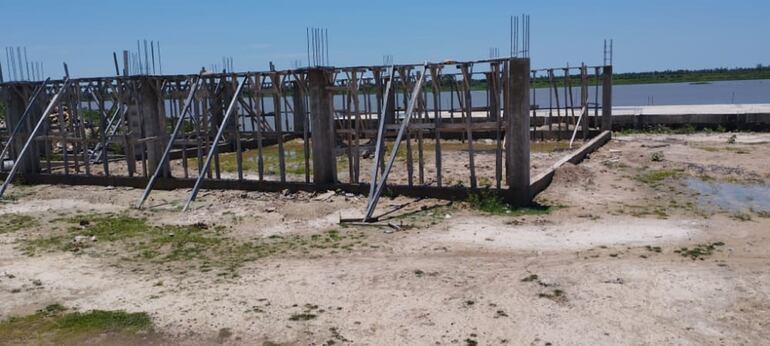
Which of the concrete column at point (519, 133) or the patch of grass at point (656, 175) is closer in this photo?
the concrete column at point (519, 133)

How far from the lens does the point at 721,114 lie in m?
22.4

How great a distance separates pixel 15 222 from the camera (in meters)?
10.5

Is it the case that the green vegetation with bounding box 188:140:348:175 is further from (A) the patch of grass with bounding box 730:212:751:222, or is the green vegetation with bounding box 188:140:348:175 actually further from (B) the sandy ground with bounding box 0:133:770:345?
(A) the patch of grass with bounding box 730:212:751:222

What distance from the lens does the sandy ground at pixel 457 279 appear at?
5.37 metres

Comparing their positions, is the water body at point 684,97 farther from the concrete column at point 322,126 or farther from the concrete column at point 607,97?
the concrete column at point 322,126

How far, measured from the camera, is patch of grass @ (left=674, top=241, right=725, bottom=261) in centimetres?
719

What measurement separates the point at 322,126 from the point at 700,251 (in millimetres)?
6735

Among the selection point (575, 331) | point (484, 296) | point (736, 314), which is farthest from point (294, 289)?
point (736, 314)

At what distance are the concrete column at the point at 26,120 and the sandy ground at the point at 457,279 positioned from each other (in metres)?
4.90

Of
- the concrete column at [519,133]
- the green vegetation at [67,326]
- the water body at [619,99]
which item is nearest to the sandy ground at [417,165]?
the concrete column at [519,133]

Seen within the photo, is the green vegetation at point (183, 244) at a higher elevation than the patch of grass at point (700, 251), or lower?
lower

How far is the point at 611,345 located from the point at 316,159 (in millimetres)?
7793

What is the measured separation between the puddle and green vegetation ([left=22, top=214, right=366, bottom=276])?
565cm

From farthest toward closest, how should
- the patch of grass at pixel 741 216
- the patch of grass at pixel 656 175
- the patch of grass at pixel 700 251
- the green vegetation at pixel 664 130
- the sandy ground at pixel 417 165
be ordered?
the green vegetation at pixel 664 130 → the sandy ground at pixel 417 165 → the patch of grass at pixel 656 175 → the patch of grass at pixel 741 216 → the patch of grass at pixel 700 251
